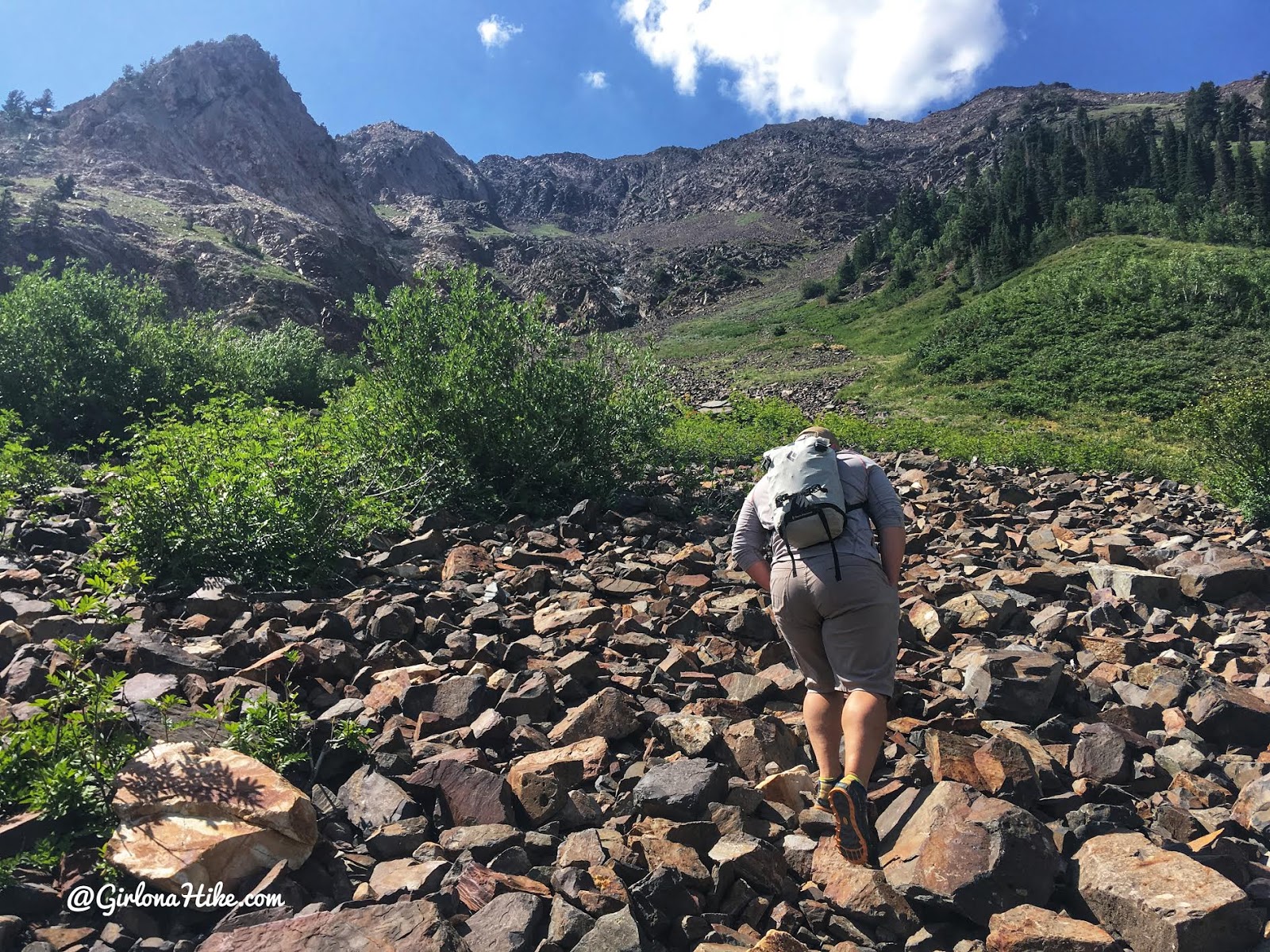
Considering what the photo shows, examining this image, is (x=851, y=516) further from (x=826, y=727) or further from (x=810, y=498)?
(x=826, y=727)

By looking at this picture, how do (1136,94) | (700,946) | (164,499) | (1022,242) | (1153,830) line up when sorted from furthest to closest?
(1136,94), (1022,242), (164,499), (1153,830), (700,946)

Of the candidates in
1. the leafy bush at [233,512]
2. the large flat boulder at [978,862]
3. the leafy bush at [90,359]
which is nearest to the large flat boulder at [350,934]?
the large flat boulder at [978,862]

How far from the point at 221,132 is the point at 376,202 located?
6359 centimetres

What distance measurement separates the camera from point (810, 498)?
11.6ft

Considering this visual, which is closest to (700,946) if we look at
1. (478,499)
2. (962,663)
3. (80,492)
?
(962,663)

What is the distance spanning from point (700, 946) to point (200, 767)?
6.88 ft

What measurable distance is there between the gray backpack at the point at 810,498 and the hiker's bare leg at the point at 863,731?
0.59 m

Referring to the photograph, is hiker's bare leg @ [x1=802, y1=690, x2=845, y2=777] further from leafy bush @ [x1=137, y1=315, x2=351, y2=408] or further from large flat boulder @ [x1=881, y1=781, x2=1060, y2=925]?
leafy bush @ [x1=137, y1=315, x2=351, y2=408]

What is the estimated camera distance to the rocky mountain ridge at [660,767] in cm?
251

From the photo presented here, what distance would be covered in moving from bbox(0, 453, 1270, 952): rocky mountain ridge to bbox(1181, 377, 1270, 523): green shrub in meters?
4.42

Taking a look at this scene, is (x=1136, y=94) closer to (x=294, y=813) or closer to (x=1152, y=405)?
(x=1152, y=405)

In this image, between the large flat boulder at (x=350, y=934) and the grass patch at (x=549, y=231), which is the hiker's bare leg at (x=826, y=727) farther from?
the grass patch at (x=549, y=231)

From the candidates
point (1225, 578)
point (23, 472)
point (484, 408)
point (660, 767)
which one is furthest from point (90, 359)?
point (1225, 578)

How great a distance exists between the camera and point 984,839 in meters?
2.72
